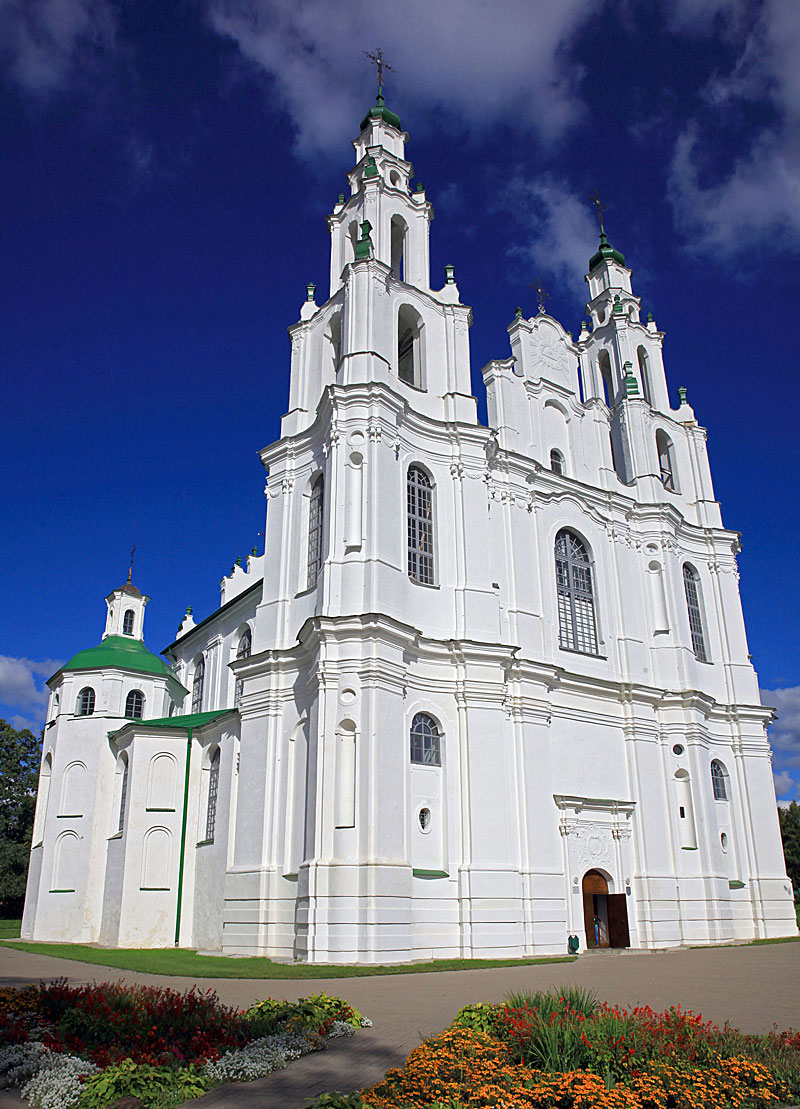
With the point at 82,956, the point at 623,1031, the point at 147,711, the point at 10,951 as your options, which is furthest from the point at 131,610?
the point at 623,1031

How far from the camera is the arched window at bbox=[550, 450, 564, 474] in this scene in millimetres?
33250

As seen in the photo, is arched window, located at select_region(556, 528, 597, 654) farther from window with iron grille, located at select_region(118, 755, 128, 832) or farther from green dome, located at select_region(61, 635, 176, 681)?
green dome, located at select_region(61, 635, 176, 681)

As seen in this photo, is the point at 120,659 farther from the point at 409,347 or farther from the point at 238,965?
the point at 238,965

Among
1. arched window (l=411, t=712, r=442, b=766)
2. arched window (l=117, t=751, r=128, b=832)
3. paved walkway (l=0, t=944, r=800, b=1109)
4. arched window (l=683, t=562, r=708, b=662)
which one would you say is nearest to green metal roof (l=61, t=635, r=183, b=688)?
arched window (l=117, t=751, r=128, b=832)

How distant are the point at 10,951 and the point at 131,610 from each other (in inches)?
841

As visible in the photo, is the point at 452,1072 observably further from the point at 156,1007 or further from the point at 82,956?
the point at 82,956

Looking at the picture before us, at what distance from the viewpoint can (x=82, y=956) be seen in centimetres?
2314

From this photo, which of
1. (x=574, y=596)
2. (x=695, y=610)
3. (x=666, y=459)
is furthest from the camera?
(x=666, y=459)

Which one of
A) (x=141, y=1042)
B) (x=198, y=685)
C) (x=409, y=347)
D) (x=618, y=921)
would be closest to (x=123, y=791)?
(x=198, y=685)

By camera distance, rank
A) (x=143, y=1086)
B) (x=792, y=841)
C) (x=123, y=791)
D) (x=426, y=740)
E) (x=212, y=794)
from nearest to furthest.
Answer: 1. (x=143, y=1086)
2. (x=426, y=740)
3. (x=212, y=794)
4. (x=123, y=791)
5. (x=792, y=841)

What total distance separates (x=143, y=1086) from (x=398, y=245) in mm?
32159

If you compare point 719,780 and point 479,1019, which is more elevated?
point 719,780

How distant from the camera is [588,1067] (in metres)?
7.38

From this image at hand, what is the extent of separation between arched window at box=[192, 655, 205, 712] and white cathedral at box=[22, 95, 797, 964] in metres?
0.79
